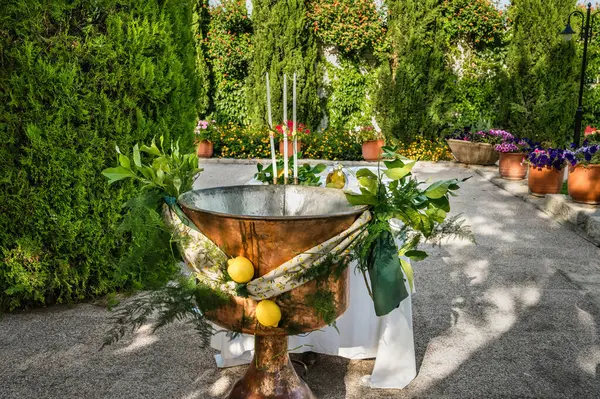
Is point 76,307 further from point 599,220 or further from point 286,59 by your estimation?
point 286,59

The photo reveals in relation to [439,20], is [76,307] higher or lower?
lower

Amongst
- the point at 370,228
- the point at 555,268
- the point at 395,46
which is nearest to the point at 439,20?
the point at 395,46

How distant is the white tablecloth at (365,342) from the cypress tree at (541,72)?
344 inches

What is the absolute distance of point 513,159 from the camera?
869 centimetres

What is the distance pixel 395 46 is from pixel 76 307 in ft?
31.5

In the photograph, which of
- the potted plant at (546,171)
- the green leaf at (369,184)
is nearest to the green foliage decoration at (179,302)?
the green leaf at (369,184)

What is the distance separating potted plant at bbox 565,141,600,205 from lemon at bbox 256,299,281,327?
5.64 meters

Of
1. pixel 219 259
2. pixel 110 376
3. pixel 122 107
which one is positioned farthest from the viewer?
pixel 122 107

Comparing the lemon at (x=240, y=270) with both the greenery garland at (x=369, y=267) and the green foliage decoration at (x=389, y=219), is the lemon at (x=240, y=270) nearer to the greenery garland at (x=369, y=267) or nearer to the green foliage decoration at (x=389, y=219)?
the greenery garland at (x=369, y=267)

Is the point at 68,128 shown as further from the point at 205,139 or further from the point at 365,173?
the point at 205,139

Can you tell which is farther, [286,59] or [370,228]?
[286,59]

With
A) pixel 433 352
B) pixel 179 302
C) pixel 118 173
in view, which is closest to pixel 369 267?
pixel 179 302

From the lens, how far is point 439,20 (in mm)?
11219

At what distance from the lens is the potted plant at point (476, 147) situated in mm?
10072
